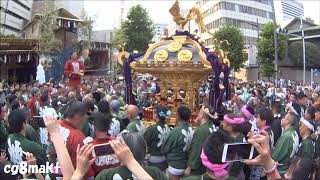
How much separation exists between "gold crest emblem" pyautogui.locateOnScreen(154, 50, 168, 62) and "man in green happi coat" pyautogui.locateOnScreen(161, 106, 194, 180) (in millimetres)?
2655

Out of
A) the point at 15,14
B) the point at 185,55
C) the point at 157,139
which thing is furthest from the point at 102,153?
the point at 15,14

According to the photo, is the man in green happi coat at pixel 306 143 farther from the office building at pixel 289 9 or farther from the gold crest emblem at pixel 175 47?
the office building at pixel 289 9

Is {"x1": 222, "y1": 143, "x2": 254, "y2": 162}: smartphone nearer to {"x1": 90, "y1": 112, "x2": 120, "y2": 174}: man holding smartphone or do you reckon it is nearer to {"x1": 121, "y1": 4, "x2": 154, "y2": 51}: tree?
{"x1": 90, "y1": 112, "x2": 120, "y2": 174}: man holding smartphone

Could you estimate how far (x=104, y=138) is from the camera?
4.06 metres

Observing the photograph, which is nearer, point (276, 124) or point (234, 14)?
point (276, 124)

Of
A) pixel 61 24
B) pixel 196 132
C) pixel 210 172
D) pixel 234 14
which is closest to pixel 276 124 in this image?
pixel 196 132

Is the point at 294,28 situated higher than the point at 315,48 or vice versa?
the point at 294,28

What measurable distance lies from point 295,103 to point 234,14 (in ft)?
150

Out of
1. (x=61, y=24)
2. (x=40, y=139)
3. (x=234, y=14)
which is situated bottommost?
(x=40, y=139)

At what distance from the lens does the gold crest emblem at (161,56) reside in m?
8.73

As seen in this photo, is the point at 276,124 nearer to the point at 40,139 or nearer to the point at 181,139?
the point at 181,139

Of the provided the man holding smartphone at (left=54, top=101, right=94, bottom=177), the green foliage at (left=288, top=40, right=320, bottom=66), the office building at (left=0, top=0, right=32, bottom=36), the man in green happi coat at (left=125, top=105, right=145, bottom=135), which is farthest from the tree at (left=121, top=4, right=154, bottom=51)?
the man holding smartphone at (left=54, top=101, right=94, bottom=177)

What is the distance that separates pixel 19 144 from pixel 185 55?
15.2 ft

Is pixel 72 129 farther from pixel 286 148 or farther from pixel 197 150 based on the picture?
pixel 286 148
